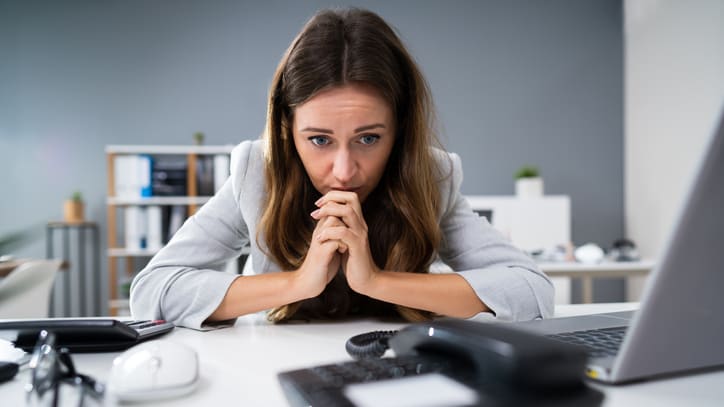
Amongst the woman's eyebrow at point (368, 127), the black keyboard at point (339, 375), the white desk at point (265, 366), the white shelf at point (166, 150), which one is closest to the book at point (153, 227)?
the white shelf at point (166, 150)

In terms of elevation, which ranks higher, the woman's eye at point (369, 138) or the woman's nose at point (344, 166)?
the woman's eye at point (369, 138)

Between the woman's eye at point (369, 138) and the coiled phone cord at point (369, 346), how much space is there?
0.42 m

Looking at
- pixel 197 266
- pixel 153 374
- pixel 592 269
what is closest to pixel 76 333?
pixel 153 374

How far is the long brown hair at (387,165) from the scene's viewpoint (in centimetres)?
93

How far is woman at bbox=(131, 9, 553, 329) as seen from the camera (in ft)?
2.76

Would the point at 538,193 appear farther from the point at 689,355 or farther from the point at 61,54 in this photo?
the point at 61,54

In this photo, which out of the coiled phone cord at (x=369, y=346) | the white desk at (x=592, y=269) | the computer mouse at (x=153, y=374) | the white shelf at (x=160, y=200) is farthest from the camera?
the white shelf at (x=160, y=200)

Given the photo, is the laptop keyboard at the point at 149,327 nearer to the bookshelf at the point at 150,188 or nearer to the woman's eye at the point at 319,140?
the woman's eye at the point at 319,140

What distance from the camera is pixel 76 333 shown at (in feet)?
1.95

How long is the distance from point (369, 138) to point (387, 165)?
0.15 m

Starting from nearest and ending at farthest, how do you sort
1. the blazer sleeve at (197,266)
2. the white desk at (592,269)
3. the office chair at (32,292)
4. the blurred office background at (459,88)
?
the blazer sleeve at (197,266)
the office chair at (32,292)
the white desk at (592,269)
the blurred office background at (459,88)

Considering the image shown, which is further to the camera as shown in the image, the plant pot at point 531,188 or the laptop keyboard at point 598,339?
the plant pot at point 531,188

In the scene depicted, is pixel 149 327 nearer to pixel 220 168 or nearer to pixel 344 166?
pixel 344 166

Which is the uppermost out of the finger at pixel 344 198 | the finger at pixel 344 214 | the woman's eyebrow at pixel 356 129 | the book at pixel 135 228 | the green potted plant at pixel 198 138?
the green potted plant at pixel 198 138
